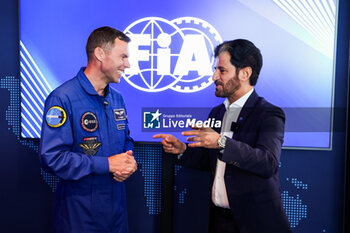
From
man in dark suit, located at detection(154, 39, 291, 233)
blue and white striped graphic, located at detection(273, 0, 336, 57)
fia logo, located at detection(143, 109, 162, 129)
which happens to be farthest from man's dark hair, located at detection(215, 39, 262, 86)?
fia logo, located at detection(143, 109, 162, 129)

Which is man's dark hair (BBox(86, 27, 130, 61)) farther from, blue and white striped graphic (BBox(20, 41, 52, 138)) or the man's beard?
the man's beard

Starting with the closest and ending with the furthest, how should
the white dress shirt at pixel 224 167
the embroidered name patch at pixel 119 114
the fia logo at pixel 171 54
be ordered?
the white dress shirt at pixel 224 167 → the embroidered name patch at pixel 119 114 → the fia logo at pixel 171 54

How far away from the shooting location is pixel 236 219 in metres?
1.70

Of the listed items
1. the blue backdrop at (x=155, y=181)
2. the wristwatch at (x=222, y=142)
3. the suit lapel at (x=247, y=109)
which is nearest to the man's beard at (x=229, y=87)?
the suit lapel at (x=247, y=109)

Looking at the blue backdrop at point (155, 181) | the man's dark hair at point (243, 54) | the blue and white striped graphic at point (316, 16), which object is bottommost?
the blue backdrop at point (155, 181)

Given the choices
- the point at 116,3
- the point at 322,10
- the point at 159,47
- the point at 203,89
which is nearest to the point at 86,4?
the point at 116,3

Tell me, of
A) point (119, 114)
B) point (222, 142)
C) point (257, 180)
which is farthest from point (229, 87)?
point (119, 114)

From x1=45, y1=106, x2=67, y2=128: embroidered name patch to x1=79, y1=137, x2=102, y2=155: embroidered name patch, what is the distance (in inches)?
7.3

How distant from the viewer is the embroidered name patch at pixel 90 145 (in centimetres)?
173

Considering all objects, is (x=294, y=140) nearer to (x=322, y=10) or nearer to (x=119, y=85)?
(x=322, y=10)

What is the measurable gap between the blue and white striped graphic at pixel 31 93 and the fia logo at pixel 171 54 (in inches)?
28.5

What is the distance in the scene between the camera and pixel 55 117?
5.30 ft

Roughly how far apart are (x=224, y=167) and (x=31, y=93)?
165cm

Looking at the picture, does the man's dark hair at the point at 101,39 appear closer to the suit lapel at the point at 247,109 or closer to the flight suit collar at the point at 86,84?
the flight suit collar at the point at 86,84
